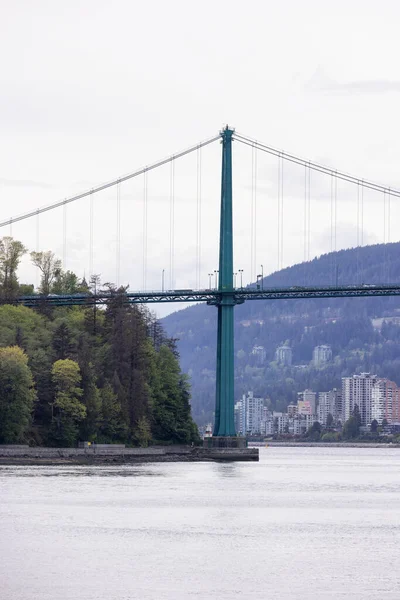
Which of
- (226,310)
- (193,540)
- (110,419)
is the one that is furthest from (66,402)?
(193,540)

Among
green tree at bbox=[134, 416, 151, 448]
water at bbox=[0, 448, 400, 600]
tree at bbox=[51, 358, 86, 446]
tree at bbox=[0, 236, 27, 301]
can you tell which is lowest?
water at bbox=[0, 448, 400, 600]

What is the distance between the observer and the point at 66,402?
322 feet

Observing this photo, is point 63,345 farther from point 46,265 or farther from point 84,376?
point 46,265

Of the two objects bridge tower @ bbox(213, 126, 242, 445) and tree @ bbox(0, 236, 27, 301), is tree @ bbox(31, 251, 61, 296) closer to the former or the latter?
tree @ bbox(0, 236, 27, 301)

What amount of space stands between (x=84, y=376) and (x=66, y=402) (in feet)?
9.91

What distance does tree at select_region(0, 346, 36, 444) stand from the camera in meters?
91.8

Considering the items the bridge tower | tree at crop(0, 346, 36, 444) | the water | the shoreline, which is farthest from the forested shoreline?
the water

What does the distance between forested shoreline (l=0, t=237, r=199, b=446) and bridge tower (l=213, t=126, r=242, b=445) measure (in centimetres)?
703

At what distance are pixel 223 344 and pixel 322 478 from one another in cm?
1642

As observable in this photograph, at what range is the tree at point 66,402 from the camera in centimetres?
9781

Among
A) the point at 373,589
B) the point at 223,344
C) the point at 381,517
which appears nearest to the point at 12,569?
the point at 373,589

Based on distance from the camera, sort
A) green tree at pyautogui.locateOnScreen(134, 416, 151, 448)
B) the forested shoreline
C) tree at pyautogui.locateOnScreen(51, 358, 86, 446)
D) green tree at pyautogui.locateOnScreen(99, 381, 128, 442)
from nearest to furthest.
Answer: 1. the forested shoreline
2. tree at pyautogui.locateOnScreen(51, 358, 86, 446)
3. green tree at pyautogui.locateOnScreen(99, 381, 128, 442)
4. green tree at pyautogui.locateOnScreen(134, 416, 151, 448)

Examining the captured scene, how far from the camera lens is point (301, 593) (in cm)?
3403

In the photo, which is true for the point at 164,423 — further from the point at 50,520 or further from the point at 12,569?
the point at 12,569
